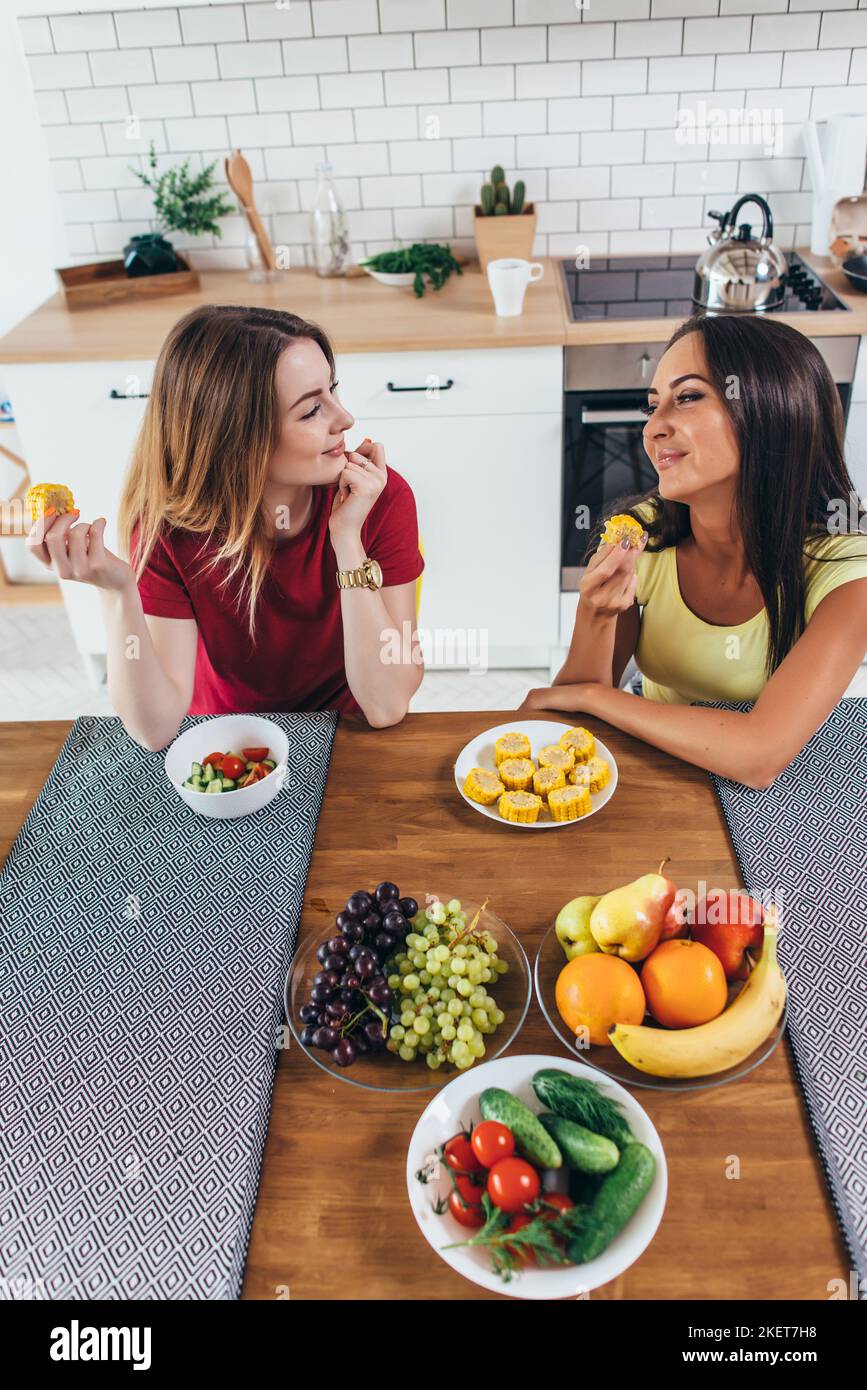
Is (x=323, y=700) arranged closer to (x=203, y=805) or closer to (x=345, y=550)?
(x=345, y=550)

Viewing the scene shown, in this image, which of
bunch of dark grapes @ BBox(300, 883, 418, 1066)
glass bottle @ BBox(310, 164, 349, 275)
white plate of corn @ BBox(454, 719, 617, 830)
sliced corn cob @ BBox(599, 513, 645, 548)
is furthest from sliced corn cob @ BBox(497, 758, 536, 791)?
glass bottle @ BBox(310, 164, 349, 275)

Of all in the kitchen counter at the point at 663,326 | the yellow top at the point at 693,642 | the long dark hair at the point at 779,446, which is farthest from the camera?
the kitchen counter at the point at 663,326

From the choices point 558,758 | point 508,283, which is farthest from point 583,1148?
point 508,283

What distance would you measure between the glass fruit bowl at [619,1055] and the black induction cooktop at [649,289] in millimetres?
2036

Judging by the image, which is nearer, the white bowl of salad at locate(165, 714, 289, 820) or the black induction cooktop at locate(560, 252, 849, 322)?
the white bowl of salad at locate(165, 714, 289, 820)

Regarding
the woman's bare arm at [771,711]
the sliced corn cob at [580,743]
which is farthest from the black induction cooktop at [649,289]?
the sliced corn cob at [580,743]

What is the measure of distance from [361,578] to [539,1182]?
3.32ft

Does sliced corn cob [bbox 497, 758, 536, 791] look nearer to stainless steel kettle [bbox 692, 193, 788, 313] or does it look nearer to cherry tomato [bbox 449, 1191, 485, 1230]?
cherry tomato [bbox 449, 1191, 485, 1230]

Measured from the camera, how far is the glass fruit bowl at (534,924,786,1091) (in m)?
1.01

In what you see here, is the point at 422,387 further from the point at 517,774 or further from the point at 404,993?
the point at 404,993

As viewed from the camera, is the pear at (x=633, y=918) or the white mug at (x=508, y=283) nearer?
the pear at (x=633, y=918)

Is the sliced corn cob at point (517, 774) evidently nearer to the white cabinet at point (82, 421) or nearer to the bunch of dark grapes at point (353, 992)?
the bunch of dark grapes at point (353, 992)

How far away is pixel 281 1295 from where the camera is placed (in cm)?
87

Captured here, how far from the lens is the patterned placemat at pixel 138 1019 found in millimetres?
917
